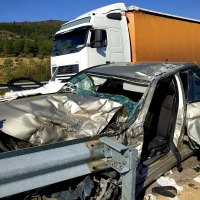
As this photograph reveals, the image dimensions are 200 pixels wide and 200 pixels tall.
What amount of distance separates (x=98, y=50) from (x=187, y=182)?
217 inches

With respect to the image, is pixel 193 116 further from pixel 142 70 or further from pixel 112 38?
pixel 112 38

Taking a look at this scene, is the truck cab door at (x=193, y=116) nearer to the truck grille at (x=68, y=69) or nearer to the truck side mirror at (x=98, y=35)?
the truck side mirror at (x=98, y=35)

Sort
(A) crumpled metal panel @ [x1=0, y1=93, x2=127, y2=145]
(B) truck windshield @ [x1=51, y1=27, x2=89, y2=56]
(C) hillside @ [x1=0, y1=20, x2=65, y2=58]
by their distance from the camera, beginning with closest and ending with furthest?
(A) crumpled metal panel @ [x1=0, y1=93, x2=127, y2=145] → (B) truck windshield @ [x1=51, y1=27, x2=89, y2=56] → (C) hillside @ [x1=0, y1=20, x2=65, y2=58]

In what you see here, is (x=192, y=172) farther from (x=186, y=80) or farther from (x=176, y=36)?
(x=176, y=36)

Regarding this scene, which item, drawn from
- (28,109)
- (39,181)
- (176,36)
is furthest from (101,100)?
(176,36)

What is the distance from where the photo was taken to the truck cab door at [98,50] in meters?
7.65

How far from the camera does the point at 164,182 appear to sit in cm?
301

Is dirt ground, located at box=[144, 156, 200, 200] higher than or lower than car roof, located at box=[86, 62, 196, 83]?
lower

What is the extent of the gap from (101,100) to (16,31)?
89.0m

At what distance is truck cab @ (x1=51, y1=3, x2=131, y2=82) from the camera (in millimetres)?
7645

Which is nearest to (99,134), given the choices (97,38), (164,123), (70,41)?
(164,123)

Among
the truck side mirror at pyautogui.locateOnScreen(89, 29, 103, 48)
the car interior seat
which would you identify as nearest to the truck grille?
the truck side mirror at pyautogui.locateOnScreen(89, 29, 103, 48)

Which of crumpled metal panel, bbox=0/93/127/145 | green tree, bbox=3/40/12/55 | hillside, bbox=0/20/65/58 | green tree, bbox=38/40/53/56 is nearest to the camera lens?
crumpled metal panel, bbox=0/93/127/145

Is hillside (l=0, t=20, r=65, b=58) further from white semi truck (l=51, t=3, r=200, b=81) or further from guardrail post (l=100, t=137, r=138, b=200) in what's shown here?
guardrail post (l=100, t=137, r=138, b=200)
